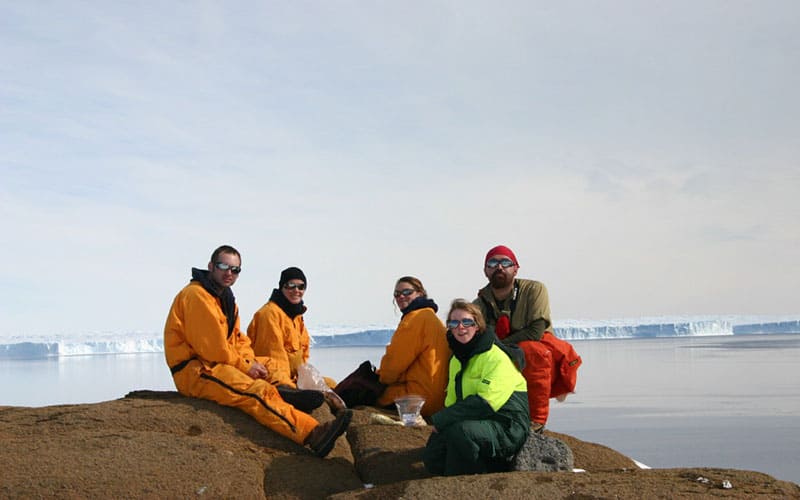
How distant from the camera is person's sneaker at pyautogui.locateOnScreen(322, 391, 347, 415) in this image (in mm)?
7629

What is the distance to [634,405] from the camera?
64.6 feet

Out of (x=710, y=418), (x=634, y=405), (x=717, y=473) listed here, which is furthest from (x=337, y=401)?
(x=634, y=405)

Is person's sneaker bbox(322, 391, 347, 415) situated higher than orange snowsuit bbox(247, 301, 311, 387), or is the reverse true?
orange snowsuit bbox(247, 301, 311, 387)

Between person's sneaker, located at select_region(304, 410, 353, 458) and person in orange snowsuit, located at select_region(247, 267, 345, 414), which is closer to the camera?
person's sneaker, located at select_region(304, 410, 353, 458)

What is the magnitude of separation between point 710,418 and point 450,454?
12.9 meters

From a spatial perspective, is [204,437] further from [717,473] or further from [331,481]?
[717,473]

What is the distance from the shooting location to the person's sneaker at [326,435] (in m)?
6.39

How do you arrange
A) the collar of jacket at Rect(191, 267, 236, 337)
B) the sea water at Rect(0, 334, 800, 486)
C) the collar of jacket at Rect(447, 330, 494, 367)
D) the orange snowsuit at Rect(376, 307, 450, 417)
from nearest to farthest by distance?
the collar of jacket at Rect(447, 330, 494, 367) < the collar of jacket at Rect(191, 267, 236, 337) < the orange snowsuit at Rect(376, 307, 450, 417) < the sea water at Rect(0, 334, 800, 486)

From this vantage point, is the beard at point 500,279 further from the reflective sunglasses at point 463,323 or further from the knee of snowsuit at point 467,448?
the knee of snowsuit at point 467,448

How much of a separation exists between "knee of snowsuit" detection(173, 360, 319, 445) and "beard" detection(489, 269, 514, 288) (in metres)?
2.08

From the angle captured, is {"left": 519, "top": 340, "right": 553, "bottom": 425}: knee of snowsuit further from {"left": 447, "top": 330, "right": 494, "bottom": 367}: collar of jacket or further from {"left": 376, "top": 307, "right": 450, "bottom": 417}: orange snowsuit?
{"left": 447, "top": 330, "right": 494, "bottom": 367}: collar of jacket

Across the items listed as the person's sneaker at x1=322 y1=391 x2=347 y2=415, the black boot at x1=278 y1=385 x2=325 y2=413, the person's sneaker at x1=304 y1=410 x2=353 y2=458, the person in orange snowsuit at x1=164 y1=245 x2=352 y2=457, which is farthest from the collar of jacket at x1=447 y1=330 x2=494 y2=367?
the person's sneaker at x1=322 y1=391 x2=347 y2=415

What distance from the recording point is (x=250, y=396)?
6758mm

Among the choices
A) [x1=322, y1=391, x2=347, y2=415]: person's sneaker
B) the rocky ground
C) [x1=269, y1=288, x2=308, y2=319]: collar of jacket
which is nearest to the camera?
the rocky ground
